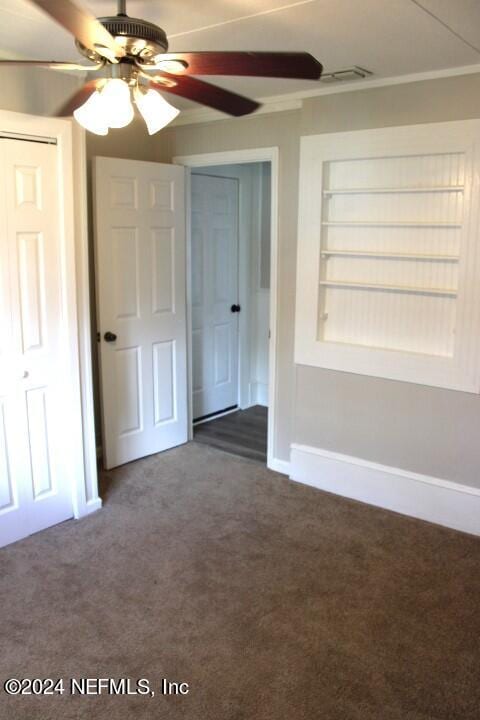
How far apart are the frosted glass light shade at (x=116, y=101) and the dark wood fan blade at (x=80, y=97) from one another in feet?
0.39

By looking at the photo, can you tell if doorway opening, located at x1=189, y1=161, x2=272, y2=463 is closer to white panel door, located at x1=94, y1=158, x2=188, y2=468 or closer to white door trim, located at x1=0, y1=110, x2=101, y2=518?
white panel door, located at x1=94, y1=158, x2=188, y2=468

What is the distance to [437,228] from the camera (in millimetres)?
3254

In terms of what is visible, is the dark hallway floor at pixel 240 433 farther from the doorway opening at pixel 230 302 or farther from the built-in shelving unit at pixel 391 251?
the built-in shelving unit at pixel 391 251

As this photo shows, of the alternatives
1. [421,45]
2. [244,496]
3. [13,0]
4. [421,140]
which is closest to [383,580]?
[244,496]

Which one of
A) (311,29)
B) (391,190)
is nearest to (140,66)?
(311,29)

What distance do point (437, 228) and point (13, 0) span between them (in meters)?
2.23

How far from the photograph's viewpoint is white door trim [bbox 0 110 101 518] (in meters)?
3.02

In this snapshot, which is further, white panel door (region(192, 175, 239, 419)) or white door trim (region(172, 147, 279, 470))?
white panel door (region(192, 175, 239, 419))

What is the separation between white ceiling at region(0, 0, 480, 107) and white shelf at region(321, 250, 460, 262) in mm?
923

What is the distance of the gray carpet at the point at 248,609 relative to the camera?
7.17ft

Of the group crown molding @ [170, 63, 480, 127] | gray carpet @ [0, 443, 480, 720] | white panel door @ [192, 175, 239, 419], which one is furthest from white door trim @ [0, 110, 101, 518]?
white panel door @ [192, 175, 239, 419]

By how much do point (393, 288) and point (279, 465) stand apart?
144 centimetres

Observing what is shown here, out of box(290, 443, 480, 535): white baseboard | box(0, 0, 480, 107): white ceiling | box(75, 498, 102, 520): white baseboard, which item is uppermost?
box(0, 0, 480, 107): white ceiling

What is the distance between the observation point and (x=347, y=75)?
3125 mm
